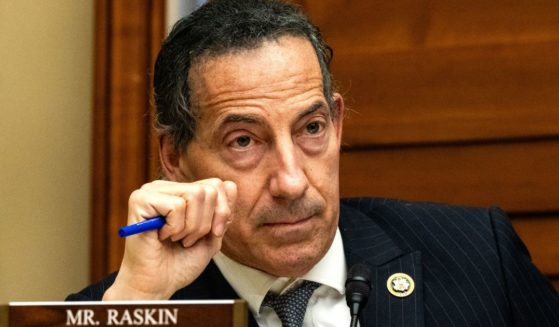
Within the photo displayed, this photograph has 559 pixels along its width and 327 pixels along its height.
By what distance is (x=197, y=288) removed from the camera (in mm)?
2652

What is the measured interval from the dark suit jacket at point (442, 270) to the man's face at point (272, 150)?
0.62ft

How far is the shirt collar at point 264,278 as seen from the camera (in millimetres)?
2553

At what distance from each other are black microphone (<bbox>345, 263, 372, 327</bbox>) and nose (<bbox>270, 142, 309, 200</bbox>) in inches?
10.8

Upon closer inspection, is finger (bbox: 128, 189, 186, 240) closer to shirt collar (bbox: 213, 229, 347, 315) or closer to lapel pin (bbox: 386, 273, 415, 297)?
shirt collar (bbox: 213, 229, 347, 315)

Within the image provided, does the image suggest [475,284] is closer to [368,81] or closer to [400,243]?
[400,243]

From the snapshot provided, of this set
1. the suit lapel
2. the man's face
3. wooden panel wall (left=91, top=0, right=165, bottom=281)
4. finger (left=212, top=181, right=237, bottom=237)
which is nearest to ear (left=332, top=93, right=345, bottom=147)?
the man's face

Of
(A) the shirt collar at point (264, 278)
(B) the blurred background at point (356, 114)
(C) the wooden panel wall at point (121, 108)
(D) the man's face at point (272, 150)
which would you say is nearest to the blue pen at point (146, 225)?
(D) the man's face at point (272, 150)

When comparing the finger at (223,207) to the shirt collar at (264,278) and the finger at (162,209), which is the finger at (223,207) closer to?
the finger at (162,209)

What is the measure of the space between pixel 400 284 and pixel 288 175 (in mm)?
440

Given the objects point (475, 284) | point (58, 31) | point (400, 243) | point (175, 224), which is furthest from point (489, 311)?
point (58, 31)

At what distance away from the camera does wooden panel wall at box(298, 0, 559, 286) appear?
3225 millimetres

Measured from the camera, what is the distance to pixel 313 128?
254 cm

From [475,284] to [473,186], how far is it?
2.12 ft

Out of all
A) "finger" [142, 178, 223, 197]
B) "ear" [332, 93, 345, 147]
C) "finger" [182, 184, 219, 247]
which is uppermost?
"ear" [332, 93, 345, 147]
